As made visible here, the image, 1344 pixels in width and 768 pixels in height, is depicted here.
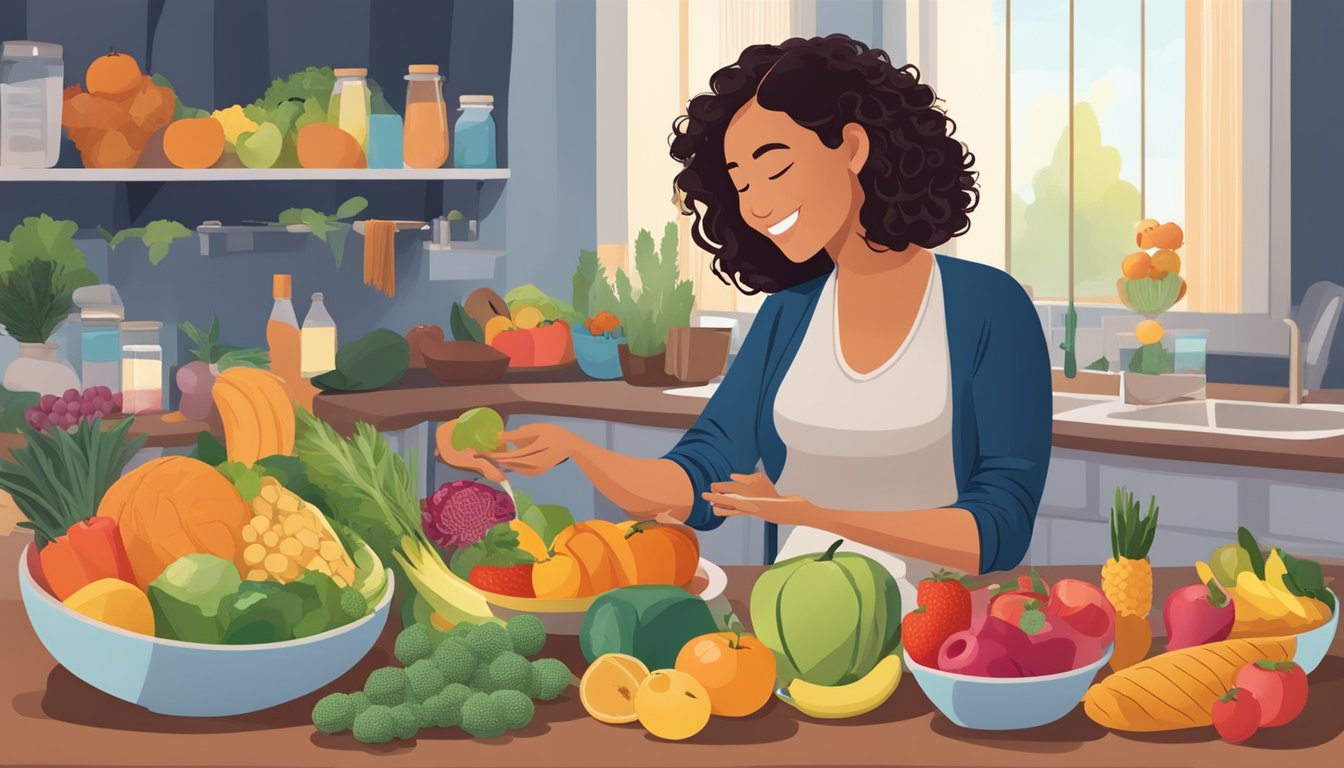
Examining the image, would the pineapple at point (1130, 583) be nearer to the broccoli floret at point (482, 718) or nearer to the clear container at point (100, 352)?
the broccoli floret at point (482, 718)

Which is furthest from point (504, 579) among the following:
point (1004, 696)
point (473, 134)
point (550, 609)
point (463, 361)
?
point (473, 134)

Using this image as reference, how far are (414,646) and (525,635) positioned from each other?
113 millimetres

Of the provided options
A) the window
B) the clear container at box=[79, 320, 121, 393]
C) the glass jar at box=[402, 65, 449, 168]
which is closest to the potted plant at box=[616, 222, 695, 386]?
the window

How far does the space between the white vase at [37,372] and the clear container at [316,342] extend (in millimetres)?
714

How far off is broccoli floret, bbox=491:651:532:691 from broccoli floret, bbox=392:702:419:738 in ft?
0.27

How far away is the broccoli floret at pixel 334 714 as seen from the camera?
4.33ft

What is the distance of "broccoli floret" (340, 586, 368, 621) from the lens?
1.40 m

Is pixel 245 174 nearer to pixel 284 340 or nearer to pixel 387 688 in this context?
pixel 284 340

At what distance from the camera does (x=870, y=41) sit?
188 inches

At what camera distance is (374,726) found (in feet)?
A: 4.26

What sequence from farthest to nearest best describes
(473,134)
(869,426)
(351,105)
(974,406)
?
1. (473,134)
2. (351,105)
3. (869,426)
4. (974,406)

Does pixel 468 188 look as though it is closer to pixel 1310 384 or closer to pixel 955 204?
pixel 1310 384

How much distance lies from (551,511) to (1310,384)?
2490 mm

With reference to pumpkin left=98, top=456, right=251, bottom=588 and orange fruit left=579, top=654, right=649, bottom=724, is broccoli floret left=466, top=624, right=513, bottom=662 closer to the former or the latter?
orange fruit left=579, top=654, right=649, bottom=724
